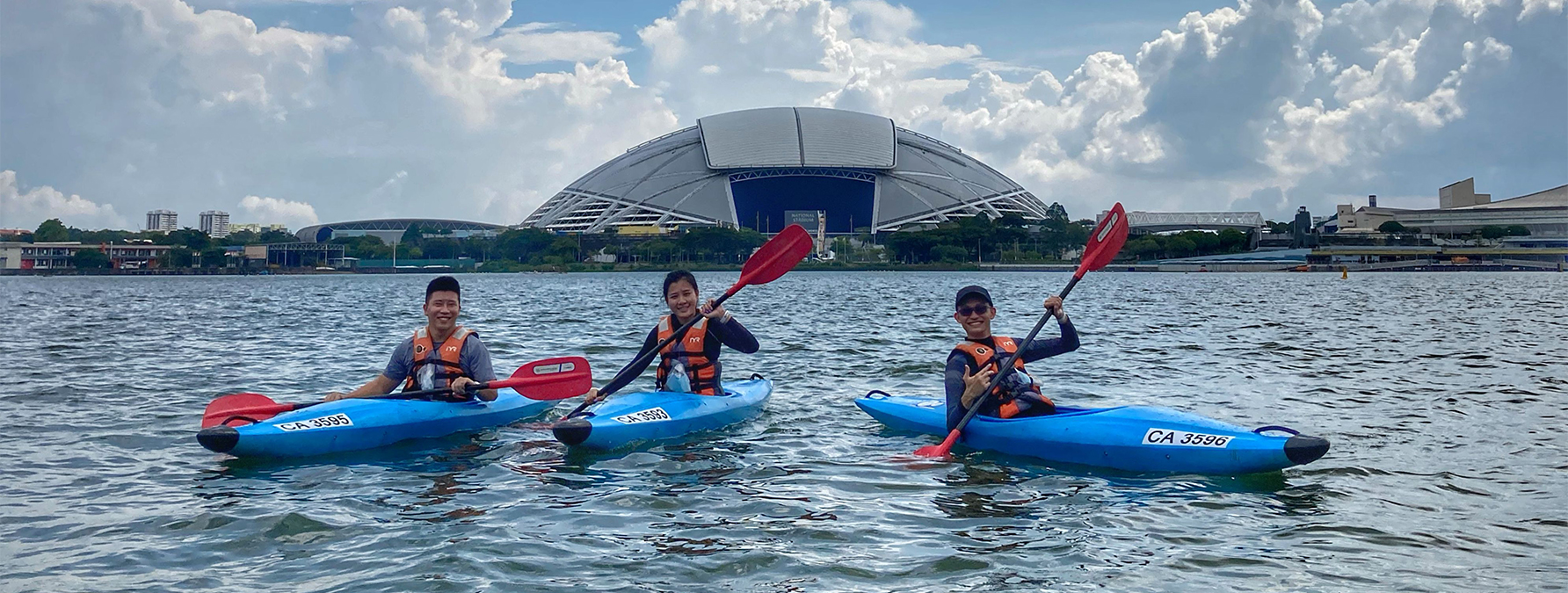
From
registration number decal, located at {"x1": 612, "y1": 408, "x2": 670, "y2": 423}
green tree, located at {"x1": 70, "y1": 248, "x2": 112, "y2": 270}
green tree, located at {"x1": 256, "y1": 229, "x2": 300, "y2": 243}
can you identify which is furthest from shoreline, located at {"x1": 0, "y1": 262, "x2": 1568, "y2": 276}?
registration number decal, located at {"x1": 612, "y1": 408, "x2": 670, "y2": 423}

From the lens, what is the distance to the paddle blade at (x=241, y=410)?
8117 mm

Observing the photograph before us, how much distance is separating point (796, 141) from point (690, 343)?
384ft

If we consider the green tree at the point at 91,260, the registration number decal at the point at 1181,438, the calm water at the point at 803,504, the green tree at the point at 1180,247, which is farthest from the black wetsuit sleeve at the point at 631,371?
the green tree at the point at 91,260

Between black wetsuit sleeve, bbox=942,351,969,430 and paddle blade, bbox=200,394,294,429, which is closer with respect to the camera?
black wetsuit sleeve, bbox=942,351,969,430

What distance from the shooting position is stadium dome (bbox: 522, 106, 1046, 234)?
124375mm

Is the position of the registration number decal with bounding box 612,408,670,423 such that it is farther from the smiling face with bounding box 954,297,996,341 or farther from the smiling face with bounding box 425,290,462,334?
the smiling face with bounding box 954,297,996,341

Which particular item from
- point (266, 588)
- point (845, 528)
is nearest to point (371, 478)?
point (266, 588)

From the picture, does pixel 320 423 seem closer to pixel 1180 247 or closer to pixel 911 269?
pixel 911 269

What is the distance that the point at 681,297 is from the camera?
903cm

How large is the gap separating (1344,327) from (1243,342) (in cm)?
562

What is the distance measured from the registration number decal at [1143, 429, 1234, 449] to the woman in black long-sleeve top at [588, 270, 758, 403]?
314 centimetres

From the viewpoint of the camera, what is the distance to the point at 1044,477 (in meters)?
7.51

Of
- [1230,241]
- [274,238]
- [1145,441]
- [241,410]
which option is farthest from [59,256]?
[1145,441]

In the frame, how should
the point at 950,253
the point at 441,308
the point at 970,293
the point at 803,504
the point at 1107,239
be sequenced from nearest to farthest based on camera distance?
1. the point at 803,504
2. the point at 970,293
3. the point at 441,308
4. the point at 1107,239
5. the point at 950,253
